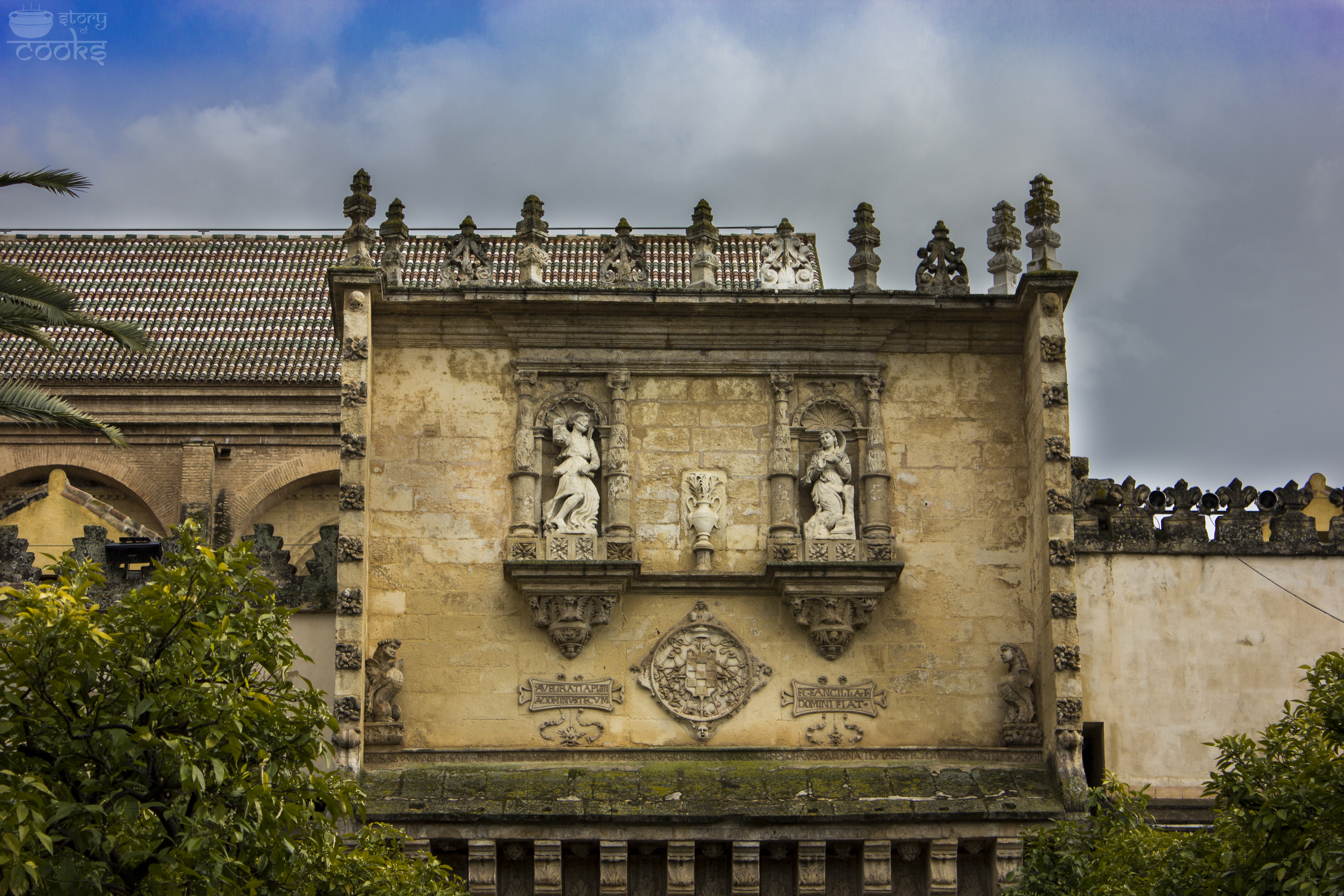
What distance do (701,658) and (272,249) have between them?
59.6 ft

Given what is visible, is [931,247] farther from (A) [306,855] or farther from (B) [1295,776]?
(A) [306,855]

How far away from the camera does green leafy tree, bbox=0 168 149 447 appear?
19.0m

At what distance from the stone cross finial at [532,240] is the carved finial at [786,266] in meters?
2.62

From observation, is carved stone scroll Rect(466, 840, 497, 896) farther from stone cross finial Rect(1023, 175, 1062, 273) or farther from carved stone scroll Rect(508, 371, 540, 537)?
stone cross finial Rect(1023, 175, 1062, 273)

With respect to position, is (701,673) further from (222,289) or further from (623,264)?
(222,289)

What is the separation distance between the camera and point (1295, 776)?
48.2 feet

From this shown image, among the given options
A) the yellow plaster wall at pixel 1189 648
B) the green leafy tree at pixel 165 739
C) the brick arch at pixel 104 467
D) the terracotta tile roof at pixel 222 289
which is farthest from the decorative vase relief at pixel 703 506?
the brick arch at pixel 104 467

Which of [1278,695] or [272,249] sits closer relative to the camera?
[1278,695]

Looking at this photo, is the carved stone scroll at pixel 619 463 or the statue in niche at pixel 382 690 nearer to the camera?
the statue in niche at pixel 382 690

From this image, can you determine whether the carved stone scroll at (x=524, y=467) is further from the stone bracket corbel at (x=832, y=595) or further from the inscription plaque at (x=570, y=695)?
the stone bracket corbel at (x=832, y=595)

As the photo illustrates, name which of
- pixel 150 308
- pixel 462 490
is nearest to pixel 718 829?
pixel 462 490

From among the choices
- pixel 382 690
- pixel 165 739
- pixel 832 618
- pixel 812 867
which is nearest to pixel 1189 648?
pixel 832 618

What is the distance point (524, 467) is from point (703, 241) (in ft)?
11.5

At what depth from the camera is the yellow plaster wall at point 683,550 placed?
21.7 m
